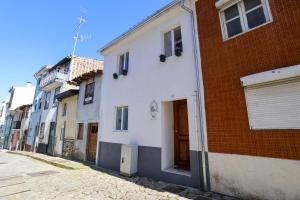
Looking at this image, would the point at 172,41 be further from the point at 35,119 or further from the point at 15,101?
the point at 15,101

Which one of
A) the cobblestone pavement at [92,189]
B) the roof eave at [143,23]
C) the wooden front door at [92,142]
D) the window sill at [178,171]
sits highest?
the roof eave at [143,23]

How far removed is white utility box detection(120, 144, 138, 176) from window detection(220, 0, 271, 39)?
584 centimetres

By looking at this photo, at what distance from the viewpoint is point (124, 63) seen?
10.3 metres

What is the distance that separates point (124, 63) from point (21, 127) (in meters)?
25.9

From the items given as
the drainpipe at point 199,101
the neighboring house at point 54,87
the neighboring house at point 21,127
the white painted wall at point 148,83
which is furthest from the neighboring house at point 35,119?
the drainpipe at point 199,101

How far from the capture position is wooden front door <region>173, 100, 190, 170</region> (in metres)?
7.02

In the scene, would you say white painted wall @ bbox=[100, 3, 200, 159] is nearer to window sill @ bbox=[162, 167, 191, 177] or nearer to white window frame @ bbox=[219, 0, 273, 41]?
window sill @ bbox=[162, 167, 191, 177]

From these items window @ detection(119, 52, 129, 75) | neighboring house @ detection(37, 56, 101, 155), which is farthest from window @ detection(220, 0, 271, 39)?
neighboring house @ detection(37, 56, 101, 155)

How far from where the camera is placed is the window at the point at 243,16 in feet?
17.0

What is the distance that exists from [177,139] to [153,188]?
219 centimetres

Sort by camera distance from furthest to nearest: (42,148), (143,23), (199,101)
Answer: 1. (42,148)
2. (143,23)
3. (199,101)

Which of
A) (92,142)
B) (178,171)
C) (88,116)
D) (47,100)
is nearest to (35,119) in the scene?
(47,100)

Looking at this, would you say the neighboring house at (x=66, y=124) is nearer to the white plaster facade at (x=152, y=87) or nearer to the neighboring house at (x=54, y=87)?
the neighboring house at (x=54, y=87)

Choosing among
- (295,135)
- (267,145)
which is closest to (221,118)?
(267,145)
